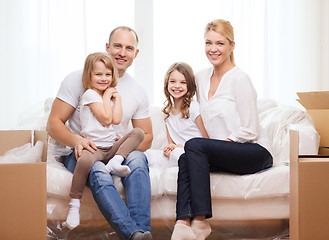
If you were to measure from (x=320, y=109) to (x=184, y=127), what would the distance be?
2.34 feet

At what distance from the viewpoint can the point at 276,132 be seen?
2.24m

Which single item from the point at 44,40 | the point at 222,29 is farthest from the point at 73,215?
the point at 44,40

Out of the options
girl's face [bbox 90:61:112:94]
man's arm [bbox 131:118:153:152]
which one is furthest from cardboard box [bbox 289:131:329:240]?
girl's face [bbox 90:61:112:94]

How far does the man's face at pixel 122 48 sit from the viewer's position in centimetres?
216

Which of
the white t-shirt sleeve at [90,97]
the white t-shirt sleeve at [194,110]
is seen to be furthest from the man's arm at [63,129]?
the white t-shirt sleeve at [194,110]

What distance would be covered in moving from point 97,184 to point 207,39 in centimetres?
88

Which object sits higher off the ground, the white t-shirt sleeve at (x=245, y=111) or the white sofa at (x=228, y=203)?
the white t-shirt sleeve at (x=245, y=111)

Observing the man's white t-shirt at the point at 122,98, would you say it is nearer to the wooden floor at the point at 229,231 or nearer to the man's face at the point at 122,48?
the man's face at the point at 122,48

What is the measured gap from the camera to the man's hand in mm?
1874

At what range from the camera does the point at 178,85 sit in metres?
2.23

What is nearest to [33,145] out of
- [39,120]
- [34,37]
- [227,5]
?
[39,120]

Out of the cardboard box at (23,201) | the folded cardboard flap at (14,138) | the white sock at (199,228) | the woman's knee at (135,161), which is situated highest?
the folded cardboard flap at (14,138)

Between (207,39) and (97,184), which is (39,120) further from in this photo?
(207,39)

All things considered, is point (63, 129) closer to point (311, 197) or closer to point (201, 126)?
point (201, 126)
